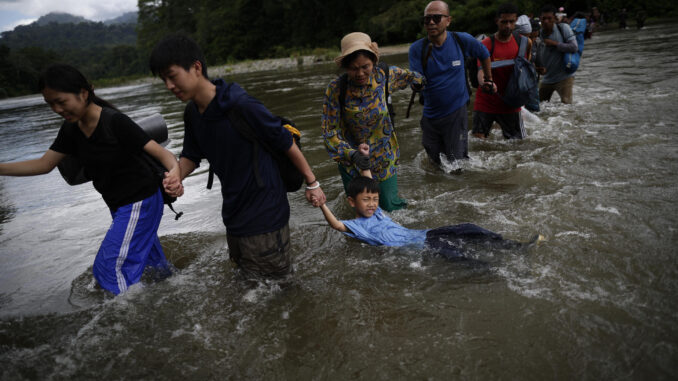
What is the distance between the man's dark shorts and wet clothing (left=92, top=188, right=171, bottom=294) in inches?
192

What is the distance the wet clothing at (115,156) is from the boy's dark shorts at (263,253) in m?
0.86

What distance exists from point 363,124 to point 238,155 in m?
1.57

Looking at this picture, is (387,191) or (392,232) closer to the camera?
(392,232)

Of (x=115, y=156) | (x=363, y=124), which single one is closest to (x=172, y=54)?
(x=115, y=156)

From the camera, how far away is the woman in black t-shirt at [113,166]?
2723mm

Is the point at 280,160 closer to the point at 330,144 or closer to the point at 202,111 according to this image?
the point at 202,111

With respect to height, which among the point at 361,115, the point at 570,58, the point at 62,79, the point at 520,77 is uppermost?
the point at 62,79

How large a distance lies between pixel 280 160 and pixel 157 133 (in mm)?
1541

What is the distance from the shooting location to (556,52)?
7.39 meters

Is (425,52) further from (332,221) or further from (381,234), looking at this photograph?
(332,221)

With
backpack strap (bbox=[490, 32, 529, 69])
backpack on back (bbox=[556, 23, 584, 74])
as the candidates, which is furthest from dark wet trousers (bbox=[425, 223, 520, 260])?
backpack on back (bbox=[556, 23, 584, 74])

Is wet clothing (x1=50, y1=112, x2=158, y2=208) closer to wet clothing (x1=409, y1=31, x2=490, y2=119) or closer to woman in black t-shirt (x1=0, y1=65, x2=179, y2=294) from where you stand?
woman in black t-shirt (x1=0, y1=65, x2=179, y2=294)

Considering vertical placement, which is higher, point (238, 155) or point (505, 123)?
point (238, 155)

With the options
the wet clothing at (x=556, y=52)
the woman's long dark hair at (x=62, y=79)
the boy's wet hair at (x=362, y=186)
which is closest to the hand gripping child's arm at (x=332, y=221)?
the boy's wet hair at (x=362, y=186)
